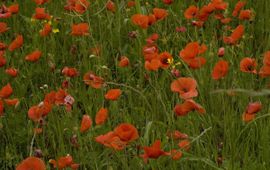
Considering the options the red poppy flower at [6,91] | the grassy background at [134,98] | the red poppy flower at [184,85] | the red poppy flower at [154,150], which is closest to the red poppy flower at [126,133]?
the red poppy flower at [154,150]

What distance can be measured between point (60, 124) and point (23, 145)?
16 cm

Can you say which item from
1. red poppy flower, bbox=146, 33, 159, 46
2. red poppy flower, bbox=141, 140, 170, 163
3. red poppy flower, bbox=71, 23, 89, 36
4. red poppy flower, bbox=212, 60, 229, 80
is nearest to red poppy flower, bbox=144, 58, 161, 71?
red poppy flower, bbox=212, 60, 229, 80

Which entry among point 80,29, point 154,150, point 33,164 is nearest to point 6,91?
point 80,29

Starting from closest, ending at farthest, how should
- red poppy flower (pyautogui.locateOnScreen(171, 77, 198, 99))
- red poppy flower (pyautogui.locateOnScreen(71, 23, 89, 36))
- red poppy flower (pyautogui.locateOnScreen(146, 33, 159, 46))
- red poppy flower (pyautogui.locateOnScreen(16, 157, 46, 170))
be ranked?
red poppy flower (pyautogui.locateOnScreen(16, 157, 46, 170)) → red poppy flower (pyautogui.locateOnScreen(171, 77, 198, 99)) → red poppy flower (pyautogui.locateOnScreen(146, 33, 159, 46)) → red poppy flower (pyautogui.locateOnScreen(71, 23, 89, 36))

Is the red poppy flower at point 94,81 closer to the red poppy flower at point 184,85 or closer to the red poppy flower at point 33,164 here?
the red poppy flower at point 184,85

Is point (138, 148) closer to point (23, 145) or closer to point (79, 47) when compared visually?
point (23, 145)

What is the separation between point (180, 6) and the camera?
2859mm

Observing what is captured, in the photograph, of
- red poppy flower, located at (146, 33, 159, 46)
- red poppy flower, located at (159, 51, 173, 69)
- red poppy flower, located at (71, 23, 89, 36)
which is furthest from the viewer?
red poppy flower, located at (71, 23, 89, 36)

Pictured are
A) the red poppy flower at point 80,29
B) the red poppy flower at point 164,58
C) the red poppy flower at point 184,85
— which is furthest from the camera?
the red poppy flower at point 80,29

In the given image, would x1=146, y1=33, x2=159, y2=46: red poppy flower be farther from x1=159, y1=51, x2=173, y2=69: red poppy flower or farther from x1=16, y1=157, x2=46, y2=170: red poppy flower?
x1=16, y1=157, x2=46, y2=170: red poppy flower

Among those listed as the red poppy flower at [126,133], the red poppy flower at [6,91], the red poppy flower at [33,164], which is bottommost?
the red poppy flower at [6,91]

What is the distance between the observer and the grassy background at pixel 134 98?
72.8 inches

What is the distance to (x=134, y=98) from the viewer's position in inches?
89.4

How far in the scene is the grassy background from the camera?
1850 mm
